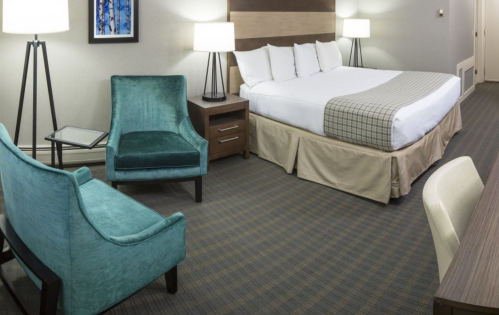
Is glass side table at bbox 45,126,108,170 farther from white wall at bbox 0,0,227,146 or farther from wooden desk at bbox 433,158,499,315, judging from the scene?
wooden desk at bbox 433,158,499,315

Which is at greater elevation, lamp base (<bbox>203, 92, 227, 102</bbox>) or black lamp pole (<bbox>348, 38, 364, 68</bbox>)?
black lamp pole (<bbox>348, 38, 364, 68</bbox>)

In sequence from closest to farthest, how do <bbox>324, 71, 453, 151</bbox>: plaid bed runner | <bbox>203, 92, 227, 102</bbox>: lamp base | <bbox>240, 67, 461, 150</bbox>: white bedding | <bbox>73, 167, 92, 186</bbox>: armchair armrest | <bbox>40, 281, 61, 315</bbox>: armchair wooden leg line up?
<bbox>40, 281, 61, 315</bbox>: armchair wooden leg, <bbox>73, 167, 92, 186</bbox>: armchair armrest, <bbox>324, 71, 453, 151</bbox>: plaid bed runner, <bbox>240, 67, 461, 150</bbox>: white bedding, <bbox>203, 92, 227, 102</bbox>: lamp base

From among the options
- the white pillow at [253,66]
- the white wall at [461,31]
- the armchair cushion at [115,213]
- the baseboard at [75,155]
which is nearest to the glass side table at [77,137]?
the armchair cushion at [115,213]

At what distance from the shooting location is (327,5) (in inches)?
236

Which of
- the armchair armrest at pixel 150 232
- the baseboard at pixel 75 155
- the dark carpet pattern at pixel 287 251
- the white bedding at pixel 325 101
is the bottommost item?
the dark carpet pattern at pixel 287 251

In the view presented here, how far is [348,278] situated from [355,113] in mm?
1459

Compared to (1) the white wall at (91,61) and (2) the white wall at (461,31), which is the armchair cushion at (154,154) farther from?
(2) the white wall at (461,31)

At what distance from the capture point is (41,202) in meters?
1.67

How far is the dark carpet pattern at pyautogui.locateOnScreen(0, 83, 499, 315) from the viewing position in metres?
2.27

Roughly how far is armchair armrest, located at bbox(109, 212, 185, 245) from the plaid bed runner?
6.01 feet

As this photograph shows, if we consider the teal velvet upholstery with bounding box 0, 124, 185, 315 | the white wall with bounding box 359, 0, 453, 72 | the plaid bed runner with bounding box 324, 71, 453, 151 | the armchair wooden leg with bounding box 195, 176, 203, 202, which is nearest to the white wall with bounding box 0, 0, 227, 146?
the armchair wooden leg with bounding box 195, 176, 203, 202

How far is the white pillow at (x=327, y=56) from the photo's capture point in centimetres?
539

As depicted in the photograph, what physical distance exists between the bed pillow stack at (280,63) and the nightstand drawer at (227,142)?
596mm

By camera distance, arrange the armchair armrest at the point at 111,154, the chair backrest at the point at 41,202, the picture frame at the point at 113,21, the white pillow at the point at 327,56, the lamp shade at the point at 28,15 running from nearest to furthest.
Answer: the chair backrest at the point at 41,202 → the lamp shade at the point at 28,15 → the armchair armrest at the point at 111,154 → the picture frame at the point at 113,21 → the white pillow at the point at 327,56
